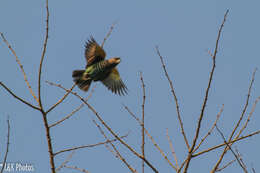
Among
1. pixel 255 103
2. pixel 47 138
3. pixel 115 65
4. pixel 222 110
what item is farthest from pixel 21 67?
pixel 115 65

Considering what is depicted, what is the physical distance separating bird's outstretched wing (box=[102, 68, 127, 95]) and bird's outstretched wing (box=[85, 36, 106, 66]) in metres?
0.53

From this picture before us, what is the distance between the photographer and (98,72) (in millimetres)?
8492

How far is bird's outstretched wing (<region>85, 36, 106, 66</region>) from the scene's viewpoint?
867 cm

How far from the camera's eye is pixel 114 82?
9062 mm

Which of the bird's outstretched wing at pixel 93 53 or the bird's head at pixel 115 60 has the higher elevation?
the bird's outstretched wing at pixel 93 53

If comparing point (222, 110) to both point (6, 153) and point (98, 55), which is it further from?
point (98, 55)

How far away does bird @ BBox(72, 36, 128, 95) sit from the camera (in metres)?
8.50

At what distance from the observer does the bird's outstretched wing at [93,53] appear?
8.67 metres

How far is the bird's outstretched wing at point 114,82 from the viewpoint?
9.02 metres

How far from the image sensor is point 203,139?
3266 mm

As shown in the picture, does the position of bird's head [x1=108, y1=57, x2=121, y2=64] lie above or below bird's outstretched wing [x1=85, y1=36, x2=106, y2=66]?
below

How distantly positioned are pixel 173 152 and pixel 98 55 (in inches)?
212

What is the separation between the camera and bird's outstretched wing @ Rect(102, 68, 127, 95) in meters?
9.02

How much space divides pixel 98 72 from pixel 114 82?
69 cm
